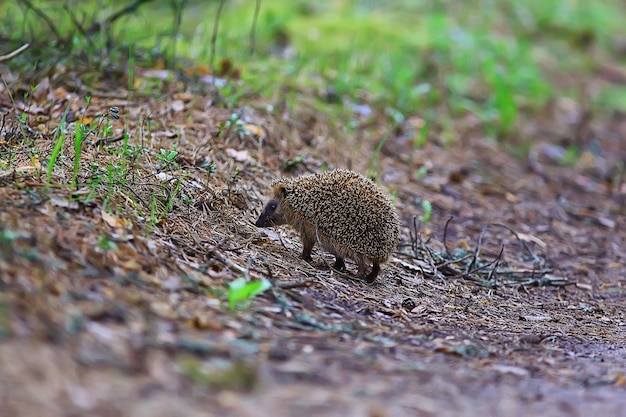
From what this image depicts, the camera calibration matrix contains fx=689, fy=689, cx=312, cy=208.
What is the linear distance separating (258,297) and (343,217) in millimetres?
1497

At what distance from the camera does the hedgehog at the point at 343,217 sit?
5.85 metres

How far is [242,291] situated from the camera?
14.1 ft

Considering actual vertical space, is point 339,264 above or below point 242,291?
below

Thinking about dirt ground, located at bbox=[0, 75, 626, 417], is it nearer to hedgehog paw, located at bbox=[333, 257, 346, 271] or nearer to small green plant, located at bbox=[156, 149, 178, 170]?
small green plant, located at bbox=[156, 149, 178, 170]

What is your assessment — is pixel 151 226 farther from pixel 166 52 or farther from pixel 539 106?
pixel 539 106

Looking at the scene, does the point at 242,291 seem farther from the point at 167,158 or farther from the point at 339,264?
the point at 167,158

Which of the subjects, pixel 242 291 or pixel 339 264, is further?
pixel 339 264

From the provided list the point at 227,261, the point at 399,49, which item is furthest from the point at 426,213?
the point at 399,49

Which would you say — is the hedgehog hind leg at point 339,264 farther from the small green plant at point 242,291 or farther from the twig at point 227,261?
the small green plant at point 242,291

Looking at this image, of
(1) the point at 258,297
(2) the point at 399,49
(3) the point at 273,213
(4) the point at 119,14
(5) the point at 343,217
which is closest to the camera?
(1) the point at 258,297

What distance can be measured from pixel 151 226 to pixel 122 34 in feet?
16.6

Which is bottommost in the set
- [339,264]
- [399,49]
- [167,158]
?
[339,264]

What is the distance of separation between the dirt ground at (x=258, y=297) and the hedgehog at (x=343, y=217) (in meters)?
0.22

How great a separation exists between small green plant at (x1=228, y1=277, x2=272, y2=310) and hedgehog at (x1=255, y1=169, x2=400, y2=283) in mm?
1611
